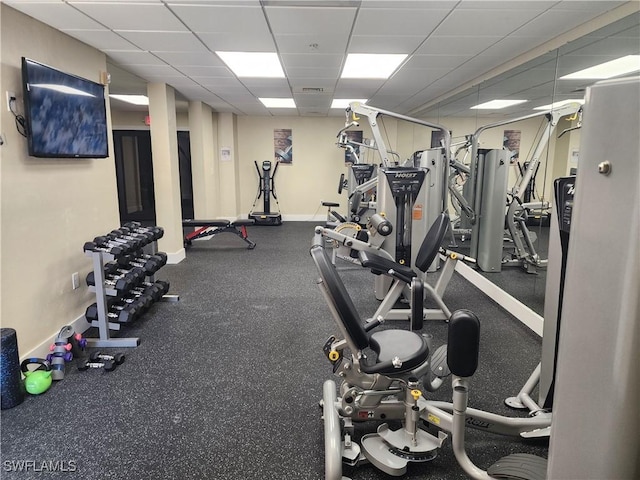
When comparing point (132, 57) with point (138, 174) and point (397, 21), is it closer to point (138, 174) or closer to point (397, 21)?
point (397, 21)

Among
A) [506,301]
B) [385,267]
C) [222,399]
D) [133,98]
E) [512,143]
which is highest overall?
[133,98]

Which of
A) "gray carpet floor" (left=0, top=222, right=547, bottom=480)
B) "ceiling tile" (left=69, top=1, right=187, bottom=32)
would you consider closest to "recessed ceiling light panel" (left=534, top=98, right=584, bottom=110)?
"gray carpet floor" (left=0, top=222, right=547, bottom=480)

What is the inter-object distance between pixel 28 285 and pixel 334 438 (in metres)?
2.41

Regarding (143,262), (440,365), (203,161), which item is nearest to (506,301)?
(440,365)

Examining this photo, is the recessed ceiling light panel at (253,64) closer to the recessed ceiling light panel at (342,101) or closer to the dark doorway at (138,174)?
the recessed ceiling light panel at (342,101)

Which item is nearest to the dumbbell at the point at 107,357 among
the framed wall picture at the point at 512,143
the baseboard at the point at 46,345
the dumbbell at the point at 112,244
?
the baseboard at the point at 46,345

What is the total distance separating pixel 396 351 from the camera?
1816 millimetres

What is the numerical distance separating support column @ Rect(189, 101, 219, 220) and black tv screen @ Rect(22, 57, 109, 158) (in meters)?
3.38

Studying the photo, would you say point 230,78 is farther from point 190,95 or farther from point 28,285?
point 28,285

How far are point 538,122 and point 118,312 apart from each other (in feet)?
14.5

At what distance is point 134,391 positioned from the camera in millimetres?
2479

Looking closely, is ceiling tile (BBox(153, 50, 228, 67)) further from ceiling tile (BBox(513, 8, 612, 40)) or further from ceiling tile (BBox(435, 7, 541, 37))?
ceiling tile (BBox(513, 8, 612, 40))

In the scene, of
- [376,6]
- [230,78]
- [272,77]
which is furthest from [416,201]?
[230,78]

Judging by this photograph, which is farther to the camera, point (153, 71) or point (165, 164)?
point (165, 164)
